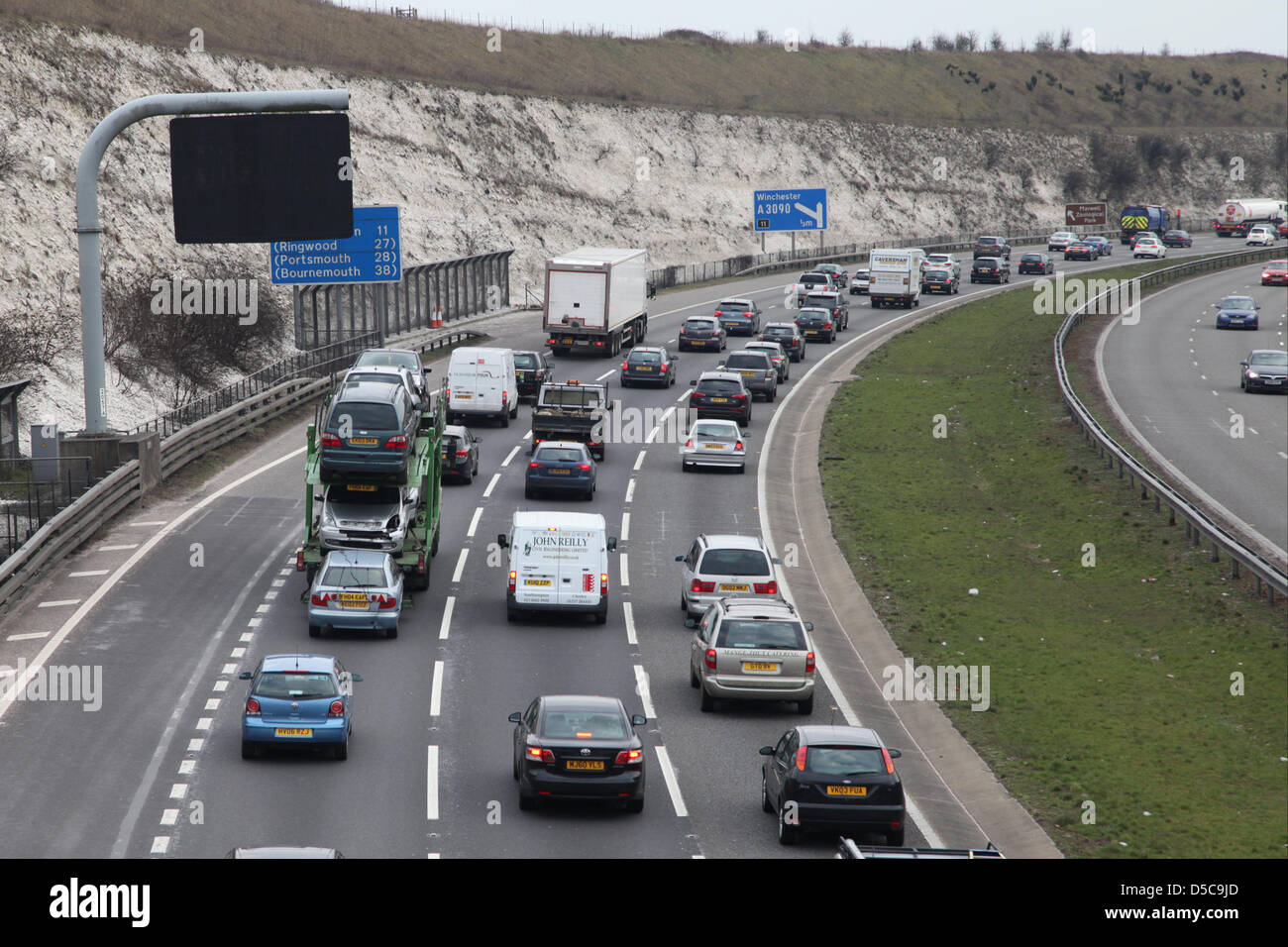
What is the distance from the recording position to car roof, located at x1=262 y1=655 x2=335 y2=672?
2358cm

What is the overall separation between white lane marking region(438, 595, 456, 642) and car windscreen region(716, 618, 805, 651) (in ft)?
21.4

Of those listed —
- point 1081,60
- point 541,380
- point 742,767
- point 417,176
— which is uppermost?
point 1081,60

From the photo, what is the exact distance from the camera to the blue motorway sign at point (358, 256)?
2304 inches

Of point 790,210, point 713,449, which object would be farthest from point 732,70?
point 713,449

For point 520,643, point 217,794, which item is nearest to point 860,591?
point 520,643

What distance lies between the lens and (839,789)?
20297 mm

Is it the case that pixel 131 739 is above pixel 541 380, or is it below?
below

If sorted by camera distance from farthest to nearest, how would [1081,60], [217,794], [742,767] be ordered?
[1081,60]
[742,767]
[217,794]

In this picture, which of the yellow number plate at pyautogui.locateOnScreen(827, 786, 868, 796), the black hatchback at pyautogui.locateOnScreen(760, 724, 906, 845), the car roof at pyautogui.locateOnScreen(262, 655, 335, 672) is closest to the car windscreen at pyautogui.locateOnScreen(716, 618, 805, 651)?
the black hatchback at pyautogui.locateOnScreen(760, 724, 906, 845)

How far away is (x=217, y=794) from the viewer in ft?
72.3

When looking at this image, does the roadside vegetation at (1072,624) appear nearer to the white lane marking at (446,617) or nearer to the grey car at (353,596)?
the white lane marking at (446,617)

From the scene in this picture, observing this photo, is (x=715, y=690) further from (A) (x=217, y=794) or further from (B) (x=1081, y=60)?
Answer: (B) (x=1081, y=60)

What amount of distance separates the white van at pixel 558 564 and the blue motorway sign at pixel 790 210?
7888 centimetres

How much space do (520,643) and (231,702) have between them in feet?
19.6
